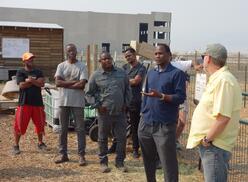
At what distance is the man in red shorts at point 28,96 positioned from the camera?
25.9 feet

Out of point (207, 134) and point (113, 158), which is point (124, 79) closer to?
point (113, 158)

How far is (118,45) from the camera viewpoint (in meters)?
76.1

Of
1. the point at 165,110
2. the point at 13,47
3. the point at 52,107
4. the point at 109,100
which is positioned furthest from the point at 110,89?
the point at 13,47

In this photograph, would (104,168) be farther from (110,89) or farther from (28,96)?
(28,96)

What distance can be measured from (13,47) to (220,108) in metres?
19.7

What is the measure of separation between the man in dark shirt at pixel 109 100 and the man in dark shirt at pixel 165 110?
5.04 feet

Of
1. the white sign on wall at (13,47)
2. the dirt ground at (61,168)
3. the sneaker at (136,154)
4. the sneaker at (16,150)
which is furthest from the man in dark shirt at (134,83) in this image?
the white sign on wall at (13,47)

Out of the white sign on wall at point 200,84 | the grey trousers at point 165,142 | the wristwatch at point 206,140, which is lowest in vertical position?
the grey trousers at point 165,142

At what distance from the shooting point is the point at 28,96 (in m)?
8.06

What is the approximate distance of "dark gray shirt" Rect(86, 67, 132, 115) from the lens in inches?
274

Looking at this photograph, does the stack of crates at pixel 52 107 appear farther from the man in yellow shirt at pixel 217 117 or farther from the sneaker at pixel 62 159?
the man in yellow shirt at pixel 217 117

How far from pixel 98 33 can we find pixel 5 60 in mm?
53483

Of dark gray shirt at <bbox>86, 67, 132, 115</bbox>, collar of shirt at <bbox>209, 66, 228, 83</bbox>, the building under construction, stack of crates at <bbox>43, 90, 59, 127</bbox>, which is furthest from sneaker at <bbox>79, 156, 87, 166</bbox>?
the building under construction

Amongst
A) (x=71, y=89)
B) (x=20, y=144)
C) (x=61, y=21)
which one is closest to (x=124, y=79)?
(x=71, y=89)
